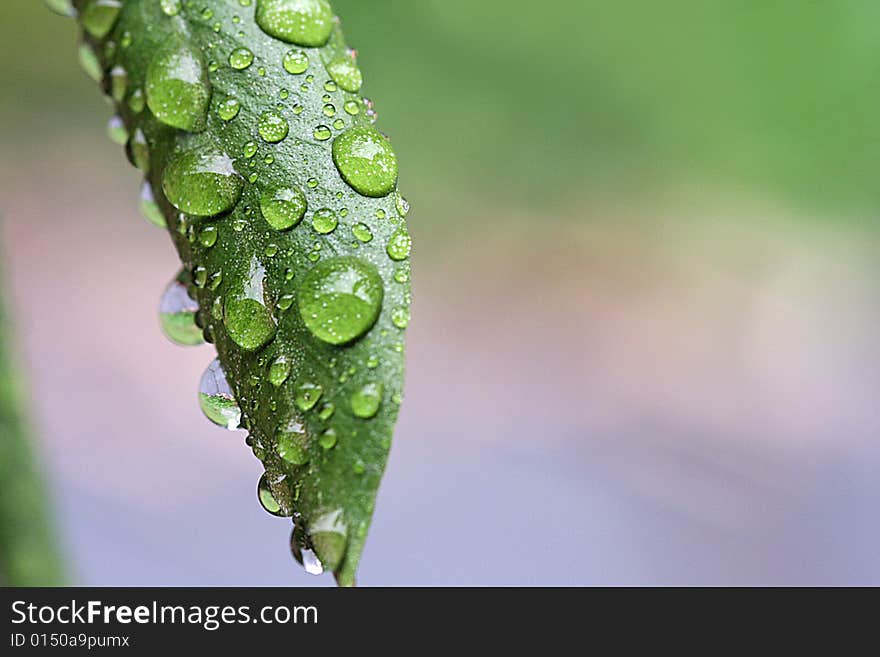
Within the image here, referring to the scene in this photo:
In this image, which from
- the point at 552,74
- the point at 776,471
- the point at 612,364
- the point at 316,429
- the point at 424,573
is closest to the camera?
the point at 316,429

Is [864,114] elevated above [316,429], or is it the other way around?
[316,429]

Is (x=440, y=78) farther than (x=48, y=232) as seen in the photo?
Yes

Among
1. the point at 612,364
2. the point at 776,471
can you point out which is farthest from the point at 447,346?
the point at 776,471

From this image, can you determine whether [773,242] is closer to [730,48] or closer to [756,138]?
[756,138]

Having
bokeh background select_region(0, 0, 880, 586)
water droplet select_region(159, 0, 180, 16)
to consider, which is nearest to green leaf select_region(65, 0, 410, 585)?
water droplet select_region(159, 0, 180, 16)

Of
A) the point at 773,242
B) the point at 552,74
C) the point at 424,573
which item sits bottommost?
the point at 424,573

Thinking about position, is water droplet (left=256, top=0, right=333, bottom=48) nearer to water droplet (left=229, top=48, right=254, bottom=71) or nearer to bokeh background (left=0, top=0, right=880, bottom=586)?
water droplet (left=229, top=48, right=254, bottom=71)

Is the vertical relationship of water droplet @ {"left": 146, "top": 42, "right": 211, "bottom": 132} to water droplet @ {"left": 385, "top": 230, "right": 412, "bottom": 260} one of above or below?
above
